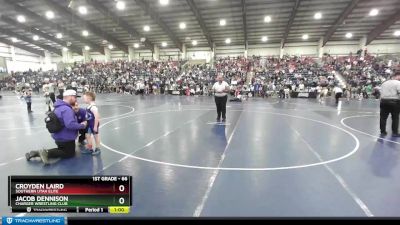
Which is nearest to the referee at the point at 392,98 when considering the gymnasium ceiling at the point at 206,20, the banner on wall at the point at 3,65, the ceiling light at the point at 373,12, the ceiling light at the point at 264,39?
the gymnasium ceiling at the point at 206,20

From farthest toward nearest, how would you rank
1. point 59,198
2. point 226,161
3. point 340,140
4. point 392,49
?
point 392,49, point 340,140, point 226,161, point 59,198

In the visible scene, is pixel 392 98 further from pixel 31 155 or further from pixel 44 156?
pixel 31 155

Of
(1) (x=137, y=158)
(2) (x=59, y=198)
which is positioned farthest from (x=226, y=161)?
(2) (x=59, y=198)

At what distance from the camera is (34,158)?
530cm

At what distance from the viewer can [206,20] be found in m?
27.2

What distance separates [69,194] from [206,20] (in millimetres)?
26937

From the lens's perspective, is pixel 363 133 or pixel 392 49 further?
pixel 392 49

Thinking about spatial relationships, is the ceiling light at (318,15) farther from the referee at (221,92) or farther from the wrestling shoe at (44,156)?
the wrestling shoe at (44,156)

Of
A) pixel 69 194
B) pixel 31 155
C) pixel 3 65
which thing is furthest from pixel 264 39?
pixel 3 65

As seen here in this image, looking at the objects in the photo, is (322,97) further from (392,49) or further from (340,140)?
(392,49)

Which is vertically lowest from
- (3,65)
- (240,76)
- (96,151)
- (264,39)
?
(96,151)

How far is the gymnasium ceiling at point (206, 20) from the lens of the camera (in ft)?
77.4

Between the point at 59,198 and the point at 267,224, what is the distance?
6.40 ft

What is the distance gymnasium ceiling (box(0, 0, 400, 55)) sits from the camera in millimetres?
23578
